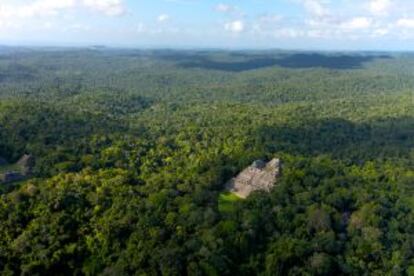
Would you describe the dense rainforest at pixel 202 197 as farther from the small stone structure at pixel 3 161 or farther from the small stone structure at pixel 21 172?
the small stone structure at pixel 21 172

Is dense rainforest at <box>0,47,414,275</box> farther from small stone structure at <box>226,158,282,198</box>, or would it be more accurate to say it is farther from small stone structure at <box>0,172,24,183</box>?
small stone structure at <box>0,172,24,183</box>

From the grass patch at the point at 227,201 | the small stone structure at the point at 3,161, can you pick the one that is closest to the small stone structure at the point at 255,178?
the grass patch at the point at 227,201

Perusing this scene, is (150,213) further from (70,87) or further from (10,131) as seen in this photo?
(70,87)

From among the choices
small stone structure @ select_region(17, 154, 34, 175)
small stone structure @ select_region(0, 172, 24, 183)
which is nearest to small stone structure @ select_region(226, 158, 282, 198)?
small stone structure @ select_region(17, 154, 34, 175)

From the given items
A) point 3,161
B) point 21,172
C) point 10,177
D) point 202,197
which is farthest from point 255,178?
point 3,161

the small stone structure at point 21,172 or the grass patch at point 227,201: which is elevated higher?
the small stone structure at point 21,172

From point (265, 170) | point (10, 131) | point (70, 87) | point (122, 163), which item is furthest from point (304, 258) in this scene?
point (70, 87)

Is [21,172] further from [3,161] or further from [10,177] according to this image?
[3,161]
